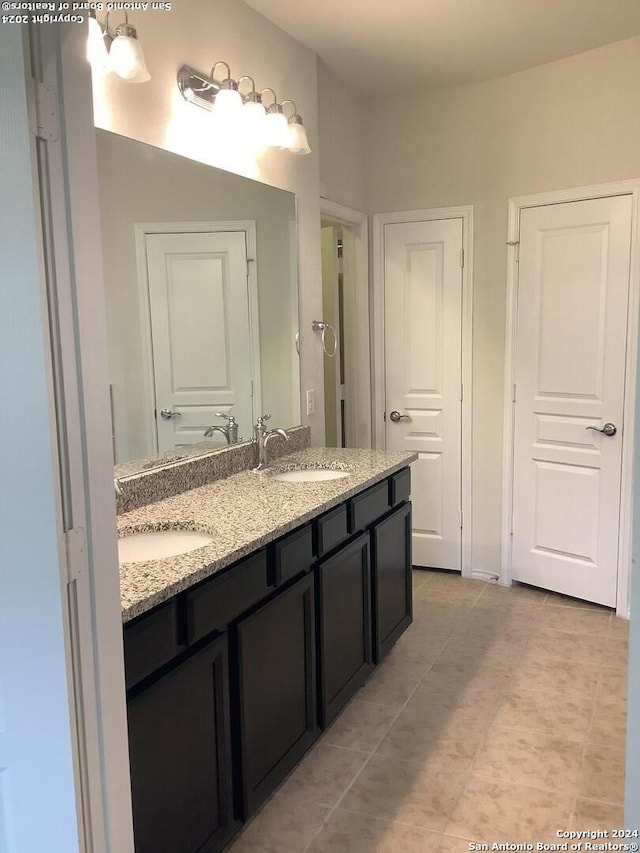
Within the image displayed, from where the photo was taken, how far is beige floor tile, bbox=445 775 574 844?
210cm

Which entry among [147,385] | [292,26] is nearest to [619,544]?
[147,385]

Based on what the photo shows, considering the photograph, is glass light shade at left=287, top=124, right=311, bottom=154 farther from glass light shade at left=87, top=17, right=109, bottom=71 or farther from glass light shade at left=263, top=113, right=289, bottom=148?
glass light shade at left=87, top=17, right=109, bottom=71

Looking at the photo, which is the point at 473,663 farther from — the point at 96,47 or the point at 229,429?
the point at 96,47

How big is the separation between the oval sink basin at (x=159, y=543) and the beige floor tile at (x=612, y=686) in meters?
1.78

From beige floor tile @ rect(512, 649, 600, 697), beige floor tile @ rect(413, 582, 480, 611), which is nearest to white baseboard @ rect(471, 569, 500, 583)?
beige floor tile @ rect(413, 582, 480, 611)

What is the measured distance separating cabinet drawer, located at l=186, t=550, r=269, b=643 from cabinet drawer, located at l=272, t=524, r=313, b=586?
0.21ft

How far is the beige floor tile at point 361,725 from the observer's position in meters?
2.60

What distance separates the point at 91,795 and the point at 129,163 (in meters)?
1.84

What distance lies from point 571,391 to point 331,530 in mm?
1870

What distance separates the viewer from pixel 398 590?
10.5ft

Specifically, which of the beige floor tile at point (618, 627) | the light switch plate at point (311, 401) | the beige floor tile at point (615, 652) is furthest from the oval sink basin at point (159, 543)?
the beige floor tile at point (618, 627)

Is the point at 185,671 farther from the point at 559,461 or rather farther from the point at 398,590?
the point at 559,461

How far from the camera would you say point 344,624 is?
267 centimetres

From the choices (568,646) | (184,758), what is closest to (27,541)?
(184,758)
